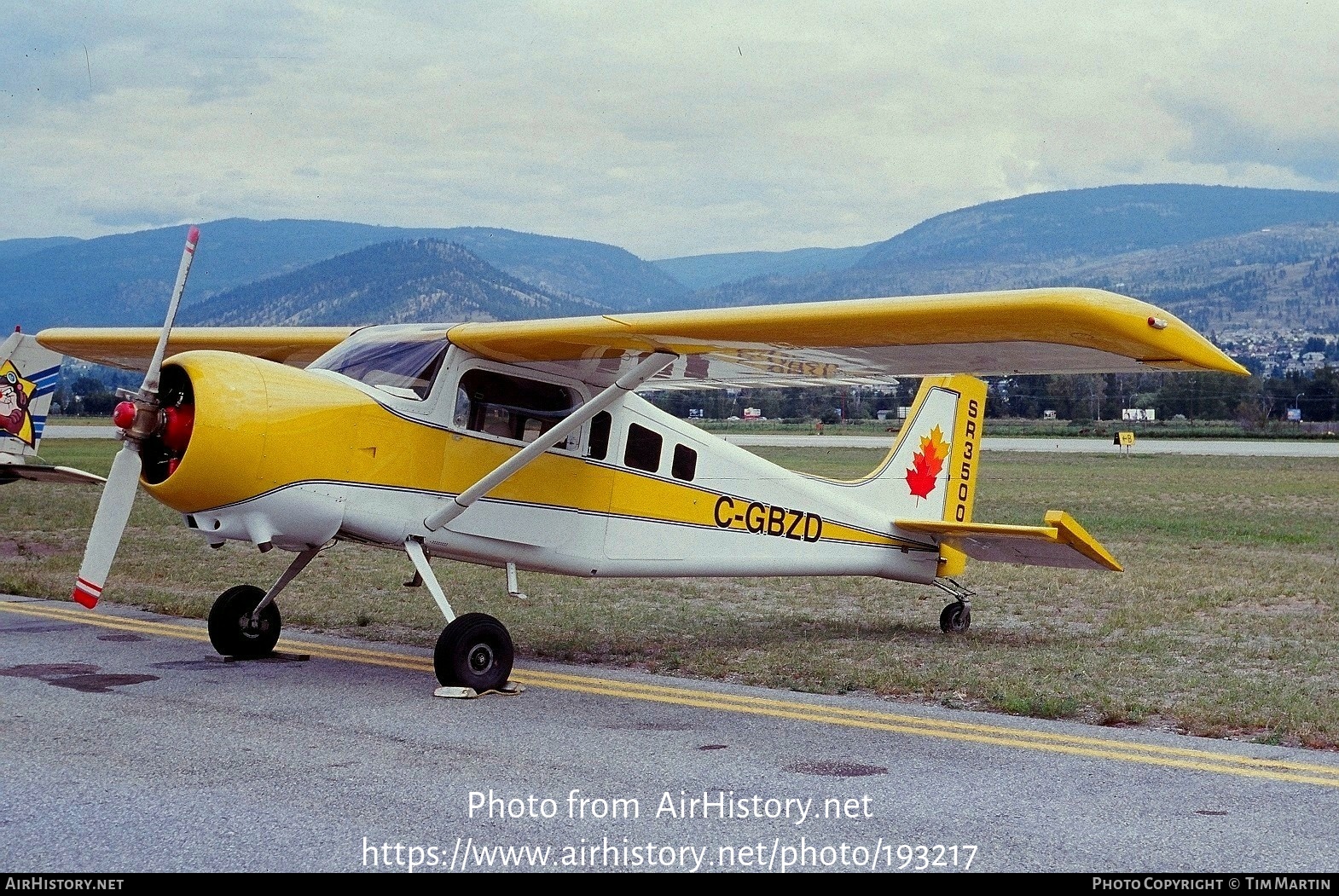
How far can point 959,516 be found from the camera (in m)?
12.0

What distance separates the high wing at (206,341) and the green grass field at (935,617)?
88.4 inches

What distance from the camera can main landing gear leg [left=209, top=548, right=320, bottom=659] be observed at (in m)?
9.00

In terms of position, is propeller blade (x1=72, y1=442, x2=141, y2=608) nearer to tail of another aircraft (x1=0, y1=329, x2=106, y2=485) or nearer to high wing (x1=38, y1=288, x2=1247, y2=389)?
high wing (x1=38, y1=288, x2=1247, y2=389)

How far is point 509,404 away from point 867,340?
2.64 m

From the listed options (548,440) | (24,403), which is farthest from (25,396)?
(548,440)

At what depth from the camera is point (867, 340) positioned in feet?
24.7

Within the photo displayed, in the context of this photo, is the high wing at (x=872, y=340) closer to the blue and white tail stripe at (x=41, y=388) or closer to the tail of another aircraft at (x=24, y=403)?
the tail of another aircraft at (x=24, y=403)

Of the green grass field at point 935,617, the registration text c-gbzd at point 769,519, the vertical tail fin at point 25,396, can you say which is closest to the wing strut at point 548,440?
the green grass field at point 935,617

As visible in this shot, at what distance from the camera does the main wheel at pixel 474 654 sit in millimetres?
7773

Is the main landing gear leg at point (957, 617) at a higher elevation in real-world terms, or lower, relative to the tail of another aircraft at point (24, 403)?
lower

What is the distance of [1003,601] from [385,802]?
904 cm

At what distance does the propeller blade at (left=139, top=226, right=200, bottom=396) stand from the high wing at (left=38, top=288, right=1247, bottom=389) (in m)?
1.66

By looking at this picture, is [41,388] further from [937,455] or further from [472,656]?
[472,656]
